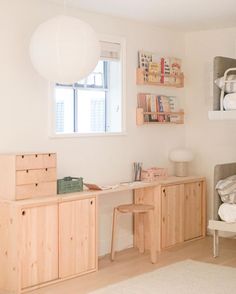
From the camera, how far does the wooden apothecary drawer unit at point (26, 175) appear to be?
4.20m

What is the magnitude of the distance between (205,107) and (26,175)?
2764mm

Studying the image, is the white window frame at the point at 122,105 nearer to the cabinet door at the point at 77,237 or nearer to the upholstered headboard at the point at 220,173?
the cabinet door at the point at 77,237

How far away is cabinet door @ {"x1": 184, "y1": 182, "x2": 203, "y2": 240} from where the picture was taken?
5.91 meters

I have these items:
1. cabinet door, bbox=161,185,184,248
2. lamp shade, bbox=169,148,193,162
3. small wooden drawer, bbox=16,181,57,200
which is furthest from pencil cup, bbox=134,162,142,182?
small wooden drawer, bbox=16,181,57,200

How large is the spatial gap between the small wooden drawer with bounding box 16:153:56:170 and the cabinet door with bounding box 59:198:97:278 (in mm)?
358

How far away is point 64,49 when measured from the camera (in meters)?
3.90

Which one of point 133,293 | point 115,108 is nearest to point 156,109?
point 115,108

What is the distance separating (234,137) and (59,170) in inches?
85.3

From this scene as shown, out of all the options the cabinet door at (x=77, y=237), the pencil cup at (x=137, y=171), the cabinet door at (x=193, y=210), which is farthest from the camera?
the cabinet door at (x=193, y=210)

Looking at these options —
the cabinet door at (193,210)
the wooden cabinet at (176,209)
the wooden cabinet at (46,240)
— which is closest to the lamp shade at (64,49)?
the wooden cabinet at (46,240)

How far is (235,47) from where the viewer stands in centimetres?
602

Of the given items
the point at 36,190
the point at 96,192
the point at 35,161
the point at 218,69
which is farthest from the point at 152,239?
the point at 218,69

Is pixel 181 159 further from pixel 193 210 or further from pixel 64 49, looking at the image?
pixel 64 49

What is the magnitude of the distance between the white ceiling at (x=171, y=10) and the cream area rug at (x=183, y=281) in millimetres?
2369
